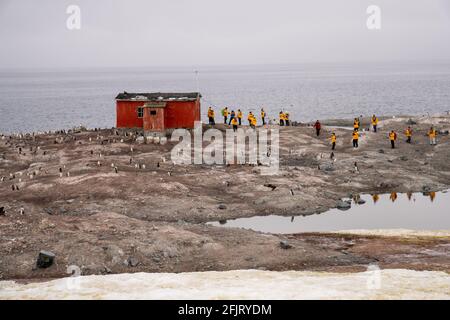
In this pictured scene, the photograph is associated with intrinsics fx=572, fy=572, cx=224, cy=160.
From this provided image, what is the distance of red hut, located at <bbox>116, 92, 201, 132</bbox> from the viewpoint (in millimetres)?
57188

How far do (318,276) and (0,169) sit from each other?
115 ft

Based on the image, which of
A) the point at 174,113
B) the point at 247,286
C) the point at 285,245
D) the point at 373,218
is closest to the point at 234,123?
the point at 174,113

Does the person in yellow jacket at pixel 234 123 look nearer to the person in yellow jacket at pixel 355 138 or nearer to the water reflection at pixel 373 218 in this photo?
the person in yellow jacket at pixel 355 138

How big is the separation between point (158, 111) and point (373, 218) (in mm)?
26815

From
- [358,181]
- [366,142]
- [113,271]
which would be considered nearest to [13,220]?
[113,271]

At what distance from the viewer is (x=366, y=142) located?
55.5m

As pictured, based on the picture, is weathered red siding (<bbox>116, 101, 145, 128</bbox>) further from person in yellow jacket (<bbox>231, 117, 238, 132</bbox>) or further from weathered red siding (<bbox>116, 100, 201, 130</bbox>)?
person in yellow jacket (<bbox>231, 117, 238, 132</bbox>)

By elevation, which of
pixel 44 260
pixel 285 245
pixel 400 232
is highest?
pixel 44 260

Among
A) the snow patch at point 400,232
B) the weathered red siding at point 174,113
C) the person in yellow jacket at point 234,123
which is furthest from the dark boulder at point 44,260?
the person in yellow jacket at point 234,123

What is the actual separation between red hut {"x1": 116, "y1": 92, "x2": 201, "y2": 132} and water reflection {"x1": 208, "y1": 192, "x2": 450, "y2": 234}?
2205 cm

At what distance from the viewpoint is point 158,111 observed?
2249 inches

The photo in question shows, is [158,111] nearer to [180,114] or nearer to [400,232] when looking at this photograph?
[180,114]

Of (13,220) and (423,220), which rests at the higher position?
(13,220)

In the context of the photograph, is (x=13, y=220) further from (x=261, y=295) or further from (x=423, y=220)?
(x=423, y=220)
